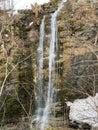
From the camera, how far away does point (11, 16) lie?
15578mm

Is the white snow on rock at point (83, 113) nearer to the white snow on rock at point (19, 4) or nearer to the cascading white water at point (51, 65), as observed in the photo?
the cascading white water at point (51, 65)

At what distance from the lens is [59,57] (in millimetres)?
14156

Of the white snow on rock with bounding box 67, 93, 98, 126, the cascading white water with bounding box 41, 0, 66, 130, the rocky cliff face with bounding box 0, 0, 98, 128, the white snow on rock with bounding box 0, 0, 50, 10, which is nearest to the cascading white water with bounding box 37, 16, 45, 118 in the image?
the rocky cliff face with bounding box 0, 0, 98, 128

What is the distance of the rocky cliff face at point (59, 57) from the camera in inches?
539

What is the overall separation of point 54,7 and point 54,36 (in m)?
Result: 2.00

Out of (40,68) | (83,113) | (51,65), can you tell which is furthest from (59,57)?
(83,113)


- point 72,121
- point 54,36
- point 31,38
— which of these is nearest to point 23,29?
point 31,38

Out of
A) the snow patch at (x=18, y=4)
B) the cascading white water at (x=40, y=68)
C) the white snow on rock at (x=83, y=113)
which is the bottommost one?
the white snow on rock at (x=83, y=113)

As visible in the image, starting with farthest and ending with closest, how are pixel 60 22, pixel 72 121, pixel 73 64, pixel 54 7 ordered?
pixel 54 7 < pixel 60 22 < pixel 73 64 < pixel 72 121

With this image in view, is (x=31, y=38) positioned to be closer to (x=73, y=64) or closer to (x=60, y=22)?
(x=60, y=22)

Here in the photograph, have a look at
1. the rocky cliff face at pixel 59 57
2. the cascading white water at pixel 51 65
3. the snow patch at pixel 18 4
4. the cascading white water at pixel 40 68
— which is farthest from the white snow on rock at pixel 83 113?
the snow patch at pixel 18 4

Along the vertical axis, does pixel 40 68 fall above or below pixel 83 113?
above

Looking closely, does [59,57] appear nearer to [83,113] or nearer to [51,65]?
[51,65]

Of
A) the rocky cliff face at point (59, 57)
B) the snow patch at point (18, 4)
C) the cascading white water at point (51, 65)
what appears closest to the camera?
the cascading white water at point (51, 65)
